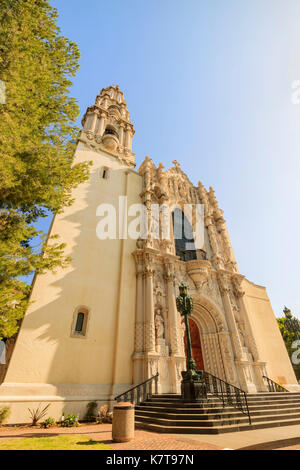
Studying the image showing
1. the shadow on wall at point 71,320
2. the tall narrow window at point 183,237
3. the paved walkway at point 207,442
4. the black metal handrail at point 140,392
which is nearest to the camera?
the paved walkway at point 207,442

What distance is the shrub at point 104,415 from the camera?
957cm

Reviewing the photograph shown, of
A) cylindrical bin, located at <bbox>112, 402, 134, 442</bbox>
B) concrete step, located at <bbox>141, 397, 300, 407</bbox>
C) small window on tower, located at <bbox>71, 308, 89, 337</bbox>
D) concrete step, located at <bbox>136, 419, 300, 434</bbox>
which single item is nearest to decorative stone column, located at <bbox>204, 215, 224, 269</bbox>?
concrete step, located at <bbox>141, 397, 300, 407</bbox>

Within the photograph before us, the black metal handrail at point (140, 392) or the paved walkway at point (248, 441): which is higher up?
the black metal handrail at point (140, 392)

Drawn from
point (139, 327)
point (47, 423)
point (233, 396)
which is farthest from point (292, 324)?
point (47, 423)

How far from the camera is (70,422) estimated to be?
903cm

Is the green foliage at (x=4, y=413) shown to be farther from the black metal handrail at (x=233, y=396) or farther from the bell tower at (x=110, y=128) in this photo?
the bell tower at (x=110, y=128)

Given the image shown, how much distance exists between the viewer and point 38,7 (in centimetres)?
809

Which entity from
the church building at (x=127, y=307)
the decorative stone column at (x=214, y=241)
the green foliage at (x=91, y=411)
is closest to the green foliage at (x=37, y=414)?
the church building at (x=127, y=307)

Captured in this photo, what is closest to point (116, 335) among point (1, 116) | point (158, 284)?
point (158, 284)

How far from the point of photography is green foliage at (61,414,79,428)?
8938 millimetres

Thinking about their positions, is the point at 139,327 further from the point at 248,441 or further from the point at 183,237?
the point at 183,237

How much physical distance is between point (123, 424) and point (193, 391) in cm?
419

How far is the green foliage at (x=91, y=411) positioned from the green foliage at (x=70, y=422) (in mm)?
735

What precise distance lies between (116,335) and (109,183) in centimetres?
1168
